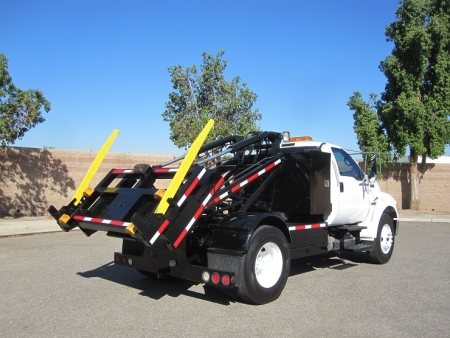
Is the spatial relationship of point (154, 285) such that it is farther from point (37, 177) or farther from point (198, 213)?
point (37, 177)

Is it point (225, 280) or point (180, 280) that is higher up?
point (225, 280)

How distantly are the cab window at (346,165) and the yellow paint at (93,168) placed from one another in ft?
12.9

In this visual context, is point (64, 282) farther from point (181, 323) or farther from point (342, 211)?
point (342, 211)

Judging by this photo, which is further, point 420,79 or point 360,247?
Result: point 420,79

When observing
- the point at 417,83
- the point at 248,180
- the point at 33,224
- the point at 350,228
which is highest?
the point at 417,83

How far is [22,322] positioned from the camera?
547 centimetres

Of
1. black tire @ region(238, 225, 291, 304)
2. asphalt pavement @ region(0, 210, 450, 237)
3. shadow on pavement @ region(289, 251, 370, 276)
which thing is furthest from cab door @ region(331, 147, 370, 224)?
asphalt pavement @ region(0, 210, 450, 237)

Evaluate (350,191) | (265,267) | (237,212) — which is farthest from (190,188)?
(350,191)

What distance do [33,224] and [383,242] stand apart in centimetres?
1132

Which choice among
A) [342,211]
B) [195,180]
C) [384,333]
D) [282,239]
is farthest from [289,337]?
[342,211]

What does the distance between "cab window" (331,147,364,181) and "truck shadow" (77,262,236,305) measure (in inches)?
128

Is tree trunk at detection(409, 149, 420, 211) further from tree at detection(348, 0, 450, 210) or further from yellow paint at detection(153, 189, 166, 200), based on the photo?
yellow paint at detection(153, 189, 166, 200)

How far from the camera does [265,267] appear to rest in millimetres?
6375

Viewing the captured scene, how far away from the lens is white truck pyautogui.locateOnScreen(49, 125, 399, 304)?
572 centimetres
